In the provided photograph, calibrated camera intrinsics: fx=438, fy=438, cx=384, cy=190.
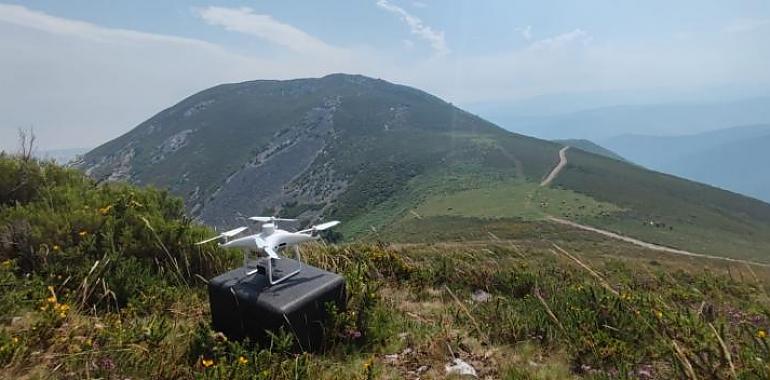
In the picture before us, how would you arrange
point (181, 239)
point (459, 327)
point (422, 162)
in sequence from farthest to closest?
point (422, 162) < point (181, 239) < point (459, 327)

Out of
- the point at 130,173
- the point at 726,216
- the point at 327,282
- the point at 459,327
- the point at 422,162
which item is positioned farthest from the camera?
the point at 130,173

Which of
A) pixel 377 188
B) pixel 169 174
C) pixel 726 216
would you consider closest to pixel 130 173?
pixel 169 174

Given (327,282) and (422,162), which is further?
(422,162)

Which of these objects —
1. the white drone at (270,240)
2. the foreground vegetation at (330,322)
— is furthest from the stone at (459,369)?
the white drone at (270,240)

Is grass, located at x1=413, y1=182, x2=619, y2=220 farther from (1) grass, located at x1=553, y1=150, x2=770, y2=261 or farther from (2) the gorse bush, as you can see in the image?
(2) the gorse bush

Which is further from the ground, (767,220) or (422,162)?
(422,162)

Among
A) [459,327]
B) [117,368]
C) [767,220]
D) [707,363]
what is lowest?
[767,220]

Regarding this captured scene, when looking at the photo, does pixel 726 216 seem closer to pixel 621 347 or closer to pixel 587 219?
pixel 587 219
